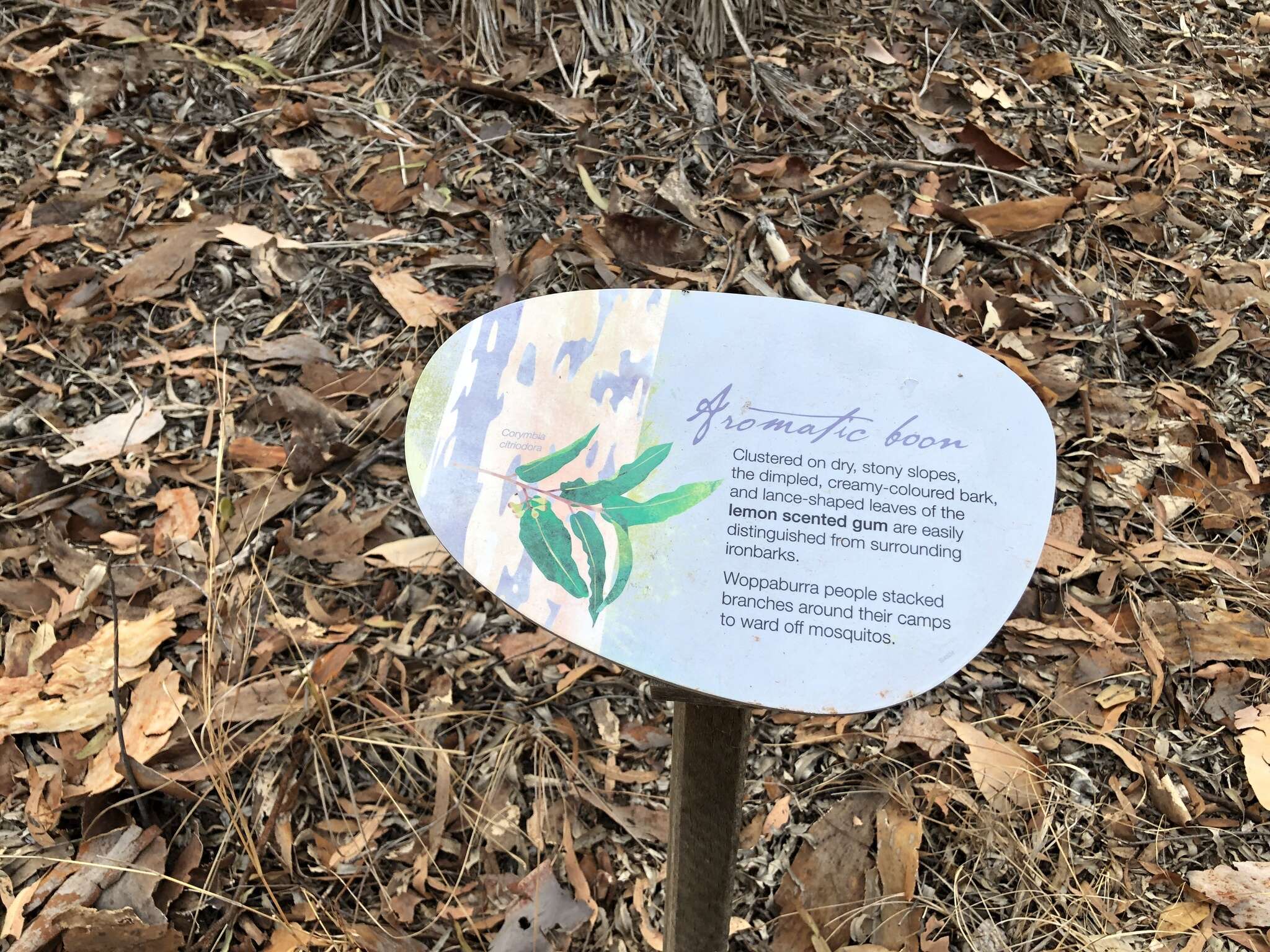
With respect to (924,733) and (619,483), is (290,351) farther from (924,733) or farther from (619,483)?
→ (924,733)

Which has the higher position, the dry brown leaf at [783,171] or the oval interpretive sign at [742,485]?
the oval interpretive sign at [742,485]

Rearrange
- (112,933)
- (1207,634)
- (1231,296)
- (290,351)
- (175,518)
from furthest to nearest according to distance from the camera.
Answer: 1. (1231,296)
2. (290,351)
3. (175,518)
4. (1207,634)
5. (112,933)

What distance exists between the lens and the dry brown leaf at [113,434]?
1664 mm

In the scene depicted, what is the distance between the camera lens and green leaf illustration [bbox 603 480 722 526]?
28.8 inches

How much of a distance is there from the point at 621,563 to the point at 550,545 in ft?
0.20

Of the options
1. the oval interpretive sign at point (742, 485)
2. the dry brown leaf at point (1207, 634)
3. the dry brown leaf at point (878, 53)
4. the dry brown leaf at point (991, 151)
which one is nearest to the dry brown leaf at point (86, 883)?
the oval interpretive sign at point (742, 485)

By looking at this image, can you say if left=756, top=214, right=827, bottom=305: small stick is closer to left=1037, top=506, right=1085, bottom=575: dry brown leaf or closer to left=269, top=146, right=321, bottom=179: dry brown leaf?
left=1037, top=506, right=1085, bottom=575: dry brown leaf

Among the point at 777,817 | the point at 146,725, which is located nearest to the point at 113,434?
the point at 146,725

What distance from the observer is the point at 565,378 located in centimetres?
82

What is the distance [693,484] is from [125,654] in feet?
3.88

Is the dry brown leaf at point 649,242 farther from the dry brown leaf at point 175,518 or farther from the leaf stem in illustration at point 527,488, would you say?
the leaf stem in illustration at point 527,488

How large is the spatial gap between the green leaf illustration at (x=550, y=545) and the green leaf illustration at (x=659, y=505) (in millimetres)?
47

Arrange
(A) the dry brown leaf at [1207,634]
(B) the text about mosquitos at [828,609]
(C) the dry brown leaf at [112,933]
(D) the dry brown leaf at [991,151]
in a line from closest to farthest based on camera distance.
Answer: (B) the text about mosquitos at [828,609], (C) the dry brown leaf at [112,933], (A) the dry brown leaf at [1207,634], (D) the dry brown leaf at [991,151]

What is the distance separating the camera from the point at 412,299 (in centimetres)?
190
